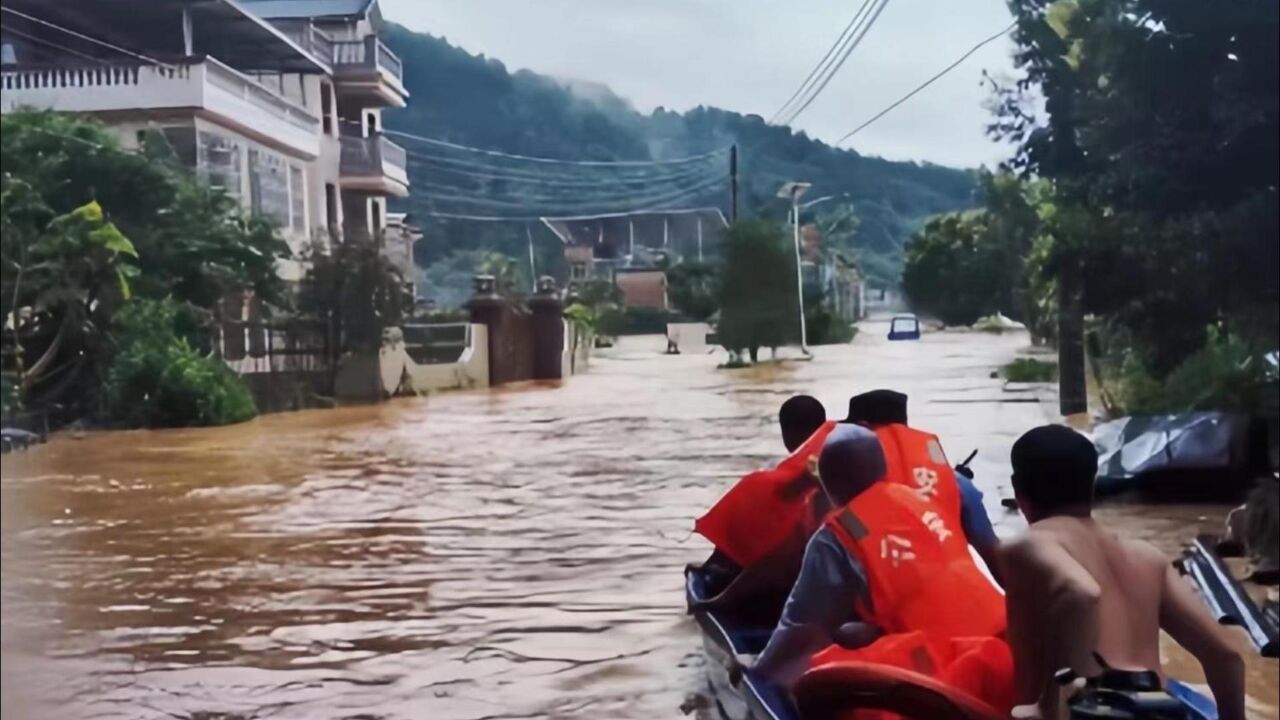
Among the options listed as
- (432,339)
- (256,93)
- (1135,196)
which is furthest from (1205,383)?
(256,93)

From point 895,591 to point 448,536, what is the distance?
3.02 metres

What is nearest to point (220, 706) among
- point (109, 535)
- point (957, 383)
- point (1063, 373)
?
point (109, 535)

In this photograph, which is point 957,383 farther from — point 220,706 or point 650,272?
point 220,706

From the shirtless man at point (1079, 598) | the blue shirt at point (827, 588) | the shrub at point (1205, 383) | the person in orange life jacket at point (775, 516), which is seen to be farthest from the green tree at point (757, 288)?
the shirtless man at point (1079, 598)

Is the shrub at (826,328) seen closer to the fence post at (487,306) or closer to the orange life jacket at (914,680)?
the fence post at (487,306)

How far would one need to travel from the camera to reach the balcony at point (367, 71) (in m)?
3.03

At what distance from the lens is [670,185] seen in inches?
140

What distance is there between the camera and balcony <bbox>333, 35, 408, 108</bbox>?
3028 mm

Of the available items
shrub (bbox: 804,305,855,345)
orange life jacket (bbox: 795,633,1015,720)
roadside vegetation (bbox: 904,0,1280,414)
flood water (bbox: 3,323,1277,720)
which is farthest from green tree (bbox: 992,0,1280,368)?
orange life jacket (bbox: 795,633,1015,720)

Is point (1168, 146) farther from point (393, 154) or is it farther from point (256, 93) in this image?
point (256, 93)

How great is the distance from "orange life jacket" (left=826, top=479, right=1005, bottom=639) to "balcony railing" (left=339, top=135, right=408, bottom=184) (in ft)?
5.06

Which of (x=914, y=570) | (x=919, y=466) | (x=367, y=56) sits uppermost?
(x=367, y=56)

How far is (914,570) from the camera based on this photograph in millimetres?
1981

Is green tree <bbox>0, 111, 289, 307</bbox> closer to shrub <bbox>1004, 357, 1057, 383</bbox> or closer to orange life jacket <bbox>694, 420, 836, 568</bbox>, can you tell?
orange life jacket <bbox>694, 420, 836, 568</bbox>
